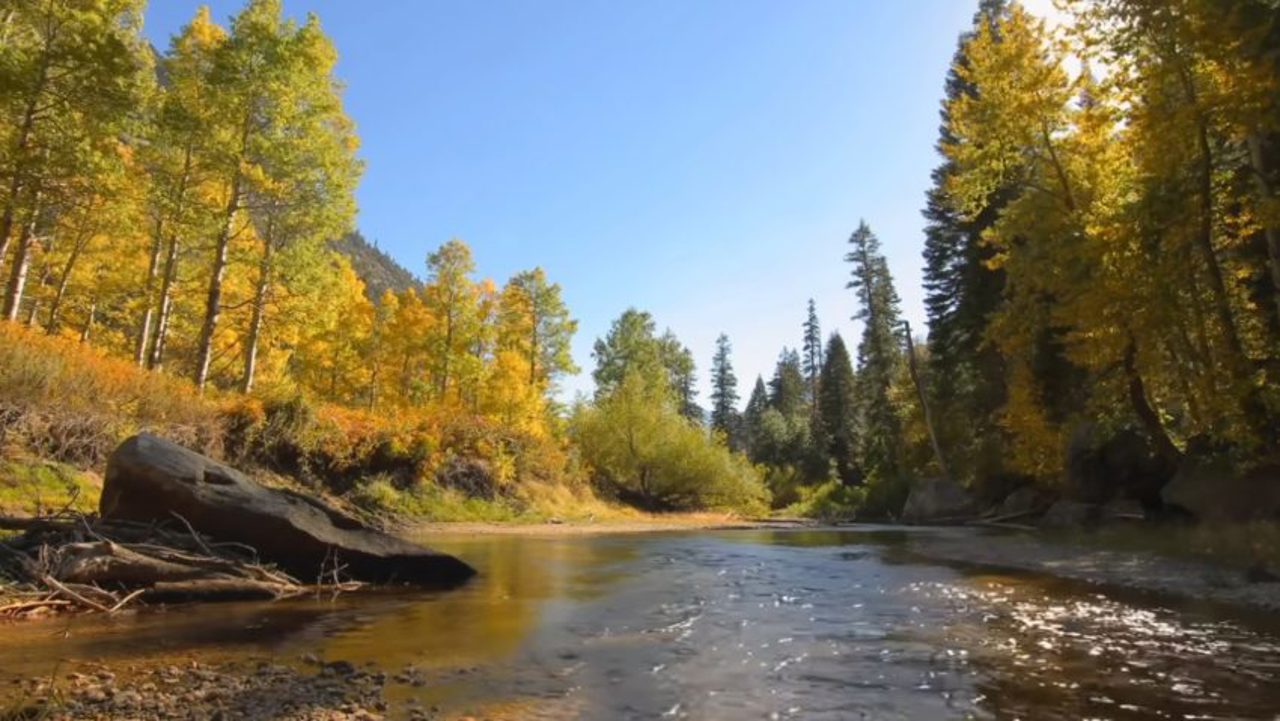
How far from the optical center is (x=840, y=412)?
219 ft

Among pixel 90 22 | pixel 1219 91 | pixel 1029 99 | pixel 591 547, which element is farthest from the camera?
pixel 591 547

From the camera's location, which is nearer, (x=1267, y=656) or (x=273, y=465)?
(x=1267, y=656)

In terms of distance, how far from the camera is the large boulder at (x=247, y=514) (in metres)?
10.3

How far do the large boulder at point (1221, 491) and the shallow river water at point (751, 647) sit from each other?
217 inches

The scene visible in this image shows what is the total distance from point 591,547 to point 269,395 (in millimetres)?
11031

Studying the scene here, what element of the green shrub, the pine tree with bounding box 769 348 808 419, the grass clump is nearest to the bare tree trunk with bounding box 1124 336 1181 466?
the grass clump

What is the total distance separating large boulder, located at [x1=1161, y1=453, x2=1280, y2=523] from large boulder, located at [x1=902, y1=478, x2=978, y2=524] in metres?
13.3

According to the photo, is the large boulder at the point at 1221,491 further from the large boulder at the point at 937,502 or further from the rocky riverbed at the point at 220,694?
the rocky riverbed at the point at 220,694

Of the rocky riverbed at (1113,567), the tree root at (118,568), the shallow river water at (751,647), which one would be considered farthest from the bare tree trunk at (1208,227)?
the tree root at (118,568)

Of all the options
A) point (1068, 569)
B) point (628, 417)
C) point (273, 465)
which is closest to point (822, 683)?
point (1068, 569)

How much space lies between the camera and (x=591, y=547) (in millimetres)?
20828

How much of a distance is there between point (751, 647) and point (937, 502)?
26.4 meters

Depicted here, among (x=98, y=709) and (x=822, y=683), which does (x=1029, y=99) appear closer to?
(x=822, y=683)

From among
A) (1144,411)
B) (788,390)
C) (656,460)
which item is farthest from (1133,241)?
(788,390)
